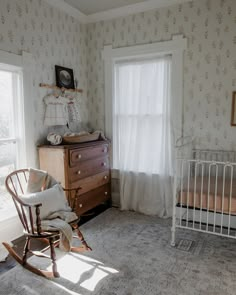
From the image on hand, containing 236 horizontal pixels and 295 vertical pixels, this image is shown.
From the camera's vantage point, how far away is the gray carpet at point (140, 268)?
2.02 meters

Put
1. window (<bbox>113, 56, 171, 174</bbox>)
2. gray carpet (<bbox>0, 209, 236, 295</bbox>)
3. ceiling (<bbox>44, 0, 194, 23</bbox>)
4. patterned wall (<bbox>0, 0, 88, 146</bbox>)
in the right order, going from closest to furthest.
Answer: gray carpet (<bbox>0, 209, 236, 295</bbox>), patterned wall (<bbox>0, 0, 88, 146</bbox>), ceiling (<bbox>44, 0, 194, 23</bbox>), window (<bbox>113, 56, 171, 174</bbox>)

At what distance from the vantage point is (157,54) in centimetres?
337

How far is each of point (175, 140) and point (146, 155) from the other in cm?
45

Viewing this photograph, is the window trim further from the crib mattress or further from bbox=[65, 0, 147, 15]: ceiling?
the crib mattress

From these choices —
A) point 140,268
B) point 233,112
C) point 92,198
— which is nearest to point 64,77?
point 92,198

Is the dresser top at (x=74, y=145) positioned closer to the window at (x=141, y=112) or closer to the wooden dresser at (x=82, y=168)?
the wooden dresser at (x=82, y=168)

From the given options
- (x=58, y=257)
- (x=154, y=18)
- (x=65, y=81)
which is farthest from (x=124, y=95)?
(x=58, y=257)

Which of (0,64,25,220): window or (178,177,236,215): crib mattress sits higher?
(0,64,25,220): window

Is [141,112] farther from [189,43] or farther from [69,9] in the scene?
[69,9]

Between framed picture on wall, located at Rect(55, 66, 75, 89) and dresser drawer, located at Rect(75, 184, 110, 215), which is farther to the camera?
framed picture on wall, located at Rect(55, 66, 75, 89)

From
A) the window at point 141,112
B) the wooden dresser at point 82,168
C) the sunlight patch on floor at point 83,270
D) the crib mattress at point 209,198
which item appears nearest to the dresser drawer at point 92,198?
the wooden dresser at point 82,168

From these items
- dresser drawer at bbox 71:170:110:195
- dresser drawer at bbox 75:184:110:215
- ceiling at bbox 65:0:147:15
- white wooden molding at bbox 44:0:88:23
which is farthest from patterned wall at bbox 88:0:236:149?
dresser drawer at bbox 75:184:110:215

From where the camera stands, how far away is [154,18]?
11.0 ft

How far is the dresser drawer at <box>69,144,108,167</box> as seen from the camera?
2.98m
